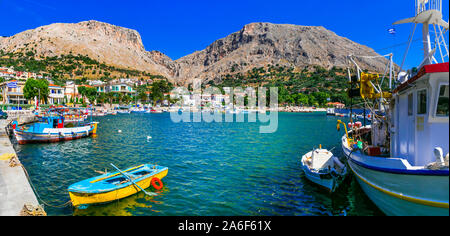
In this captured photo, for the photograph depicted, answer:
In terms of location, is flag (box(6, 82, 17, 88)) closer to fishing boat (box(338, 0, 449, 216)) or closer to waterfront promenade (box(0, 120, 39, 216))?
waterfront promenade (box(0, 120, 39, 216))

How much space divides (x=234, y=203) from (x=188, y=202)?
97.4 inches

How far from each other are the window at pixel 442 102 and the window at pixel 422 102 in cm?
51

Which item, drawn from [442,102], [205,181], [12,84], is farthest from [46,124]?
[12,84]

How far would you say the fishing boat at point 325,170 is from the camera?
1459cm

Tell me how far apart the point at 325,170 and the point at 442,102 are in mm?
7900

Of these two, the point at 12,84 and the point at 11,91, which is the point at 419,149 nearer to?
the point at 12,84

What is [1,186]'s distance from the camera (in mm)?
11664

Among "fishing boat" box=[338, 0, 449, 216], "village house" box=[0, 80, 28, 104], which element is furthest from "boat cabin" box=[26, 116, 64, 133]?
"village house" box=[0, 80, 28, 104]

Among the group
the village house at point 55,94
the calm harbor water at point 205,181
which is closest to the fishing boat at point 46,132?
the calm harbor water at point 205,181

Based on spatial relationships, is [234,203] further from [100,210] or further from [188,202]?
[100,210]

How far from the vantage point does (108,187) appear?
12.7 meters

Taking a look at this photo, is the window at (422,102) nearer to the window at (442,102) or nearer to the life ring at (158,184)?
the window at (442,102)

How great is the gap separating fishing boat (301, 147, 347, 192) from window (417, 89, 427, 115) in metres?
6.38
